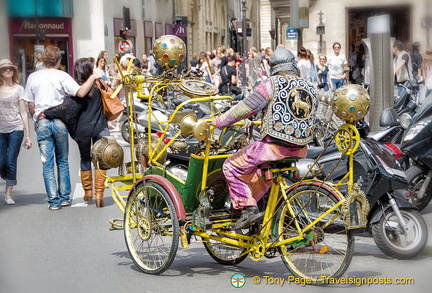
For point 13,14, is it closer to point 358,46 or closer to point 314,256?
point 314,256

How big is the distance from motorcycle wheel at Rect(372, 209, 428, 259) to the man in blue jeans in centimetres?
394

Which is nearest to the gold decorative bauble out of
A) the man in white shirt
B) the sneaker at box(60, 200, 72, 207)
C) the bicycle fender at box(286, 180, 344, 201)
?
the bicycle fender at box(286, 180, 344, 201)

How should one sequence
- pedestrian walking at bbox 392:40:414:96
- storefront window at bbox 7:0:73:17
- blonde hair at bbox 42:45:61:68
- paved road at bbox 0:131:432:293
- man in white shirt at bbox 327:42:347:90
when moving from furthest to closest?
man in white shirt at bbox 327:42:347:90
pedestrian walking at bbox 392:40:414:96
blonde hair at bbox 42:45:61:68
storefront window at bbox 7:0:73:17
paved road at bbox 0:131:432:293

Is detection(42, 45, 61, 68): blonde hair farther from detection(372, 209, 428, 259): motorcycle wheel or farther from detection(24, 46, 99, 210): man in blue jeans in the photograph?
detection(372, 209, 428, 259): motorcycle wheel

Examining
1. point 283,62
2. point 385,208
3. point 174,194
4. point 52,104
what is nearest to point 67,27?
point 52,104

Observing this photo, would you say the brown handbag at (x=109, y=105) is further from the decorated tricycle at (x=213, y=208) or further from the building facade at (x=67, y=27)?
the decorated tricycle at (x=213, y=208)

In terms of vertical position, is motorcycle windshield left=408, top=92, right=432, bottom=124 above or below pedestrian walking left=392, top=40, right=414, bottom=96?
below

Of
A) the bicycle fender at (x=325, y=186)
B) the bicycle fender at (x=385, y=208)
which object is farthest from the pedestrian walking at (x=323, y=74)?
the bicycle fender at (x=325, y=186)

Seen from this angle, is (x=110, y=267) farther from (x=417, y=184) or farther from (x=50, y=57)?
(x=50, y=57)

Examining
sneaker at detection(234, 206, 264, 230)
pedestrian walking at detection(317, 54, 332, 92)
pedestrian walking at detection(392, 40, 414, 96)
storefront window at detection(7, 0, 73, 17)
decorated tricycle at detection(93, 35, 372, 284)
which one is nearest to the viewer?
decorated tricycle at detection(93, 35, 372, 284)

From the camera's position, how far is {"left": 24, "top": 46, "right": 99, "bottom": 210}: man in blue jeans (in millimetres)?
9562

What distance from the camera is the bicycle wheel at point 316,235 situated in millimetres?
5758

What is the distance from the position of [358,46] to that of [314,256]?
18904 millimetres

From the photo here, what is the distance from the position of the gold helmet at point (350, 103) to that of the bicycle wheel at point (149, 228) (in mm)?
1343
